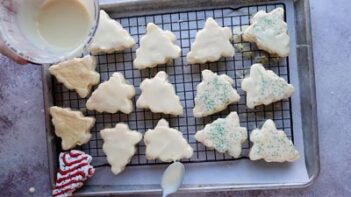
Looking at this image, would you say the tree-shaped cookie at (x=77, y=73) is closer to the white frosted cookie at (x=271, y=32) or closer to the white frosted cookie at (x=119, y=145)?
the white frosted cookie at (x=119, y=145)

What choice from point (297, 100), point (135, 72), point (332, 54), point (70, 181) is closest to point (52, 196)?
point (70, 181)

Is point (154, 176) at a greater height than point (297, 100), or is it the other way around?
point (297, 100)

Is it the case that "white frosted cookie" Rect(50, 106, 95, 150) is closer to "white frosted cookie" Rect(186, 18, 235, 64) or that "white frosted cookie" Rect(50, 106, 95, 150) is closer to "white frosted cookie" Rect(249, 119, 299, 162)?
"white frosted cookie" Rect(186, 18, 235, 64)

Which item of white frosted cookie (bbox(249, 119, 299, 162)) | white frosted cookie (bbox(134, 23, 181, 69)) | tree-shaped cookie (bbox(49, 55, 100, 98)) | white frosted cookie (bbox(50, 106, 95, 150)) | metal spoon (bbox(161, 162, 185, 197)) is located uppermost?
white frosted cookie (bbox(134, 23, 181, 69))

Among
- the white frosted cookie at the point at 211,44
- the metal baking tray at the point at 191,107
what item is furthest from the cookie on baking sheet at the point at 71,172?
the white frosted cookie at the point at 211,44

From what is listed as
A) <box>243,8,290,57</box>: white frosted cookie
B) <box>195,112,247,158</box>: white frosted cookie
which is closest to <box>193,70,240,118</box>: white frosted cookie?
<box>195,112,247,158</box>: white frosted cookie

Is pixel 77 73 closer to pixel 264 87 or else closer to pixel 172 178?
pixel 172 178

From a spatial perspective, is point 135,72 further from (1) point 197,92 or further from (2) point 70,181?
(2) point 70,181
